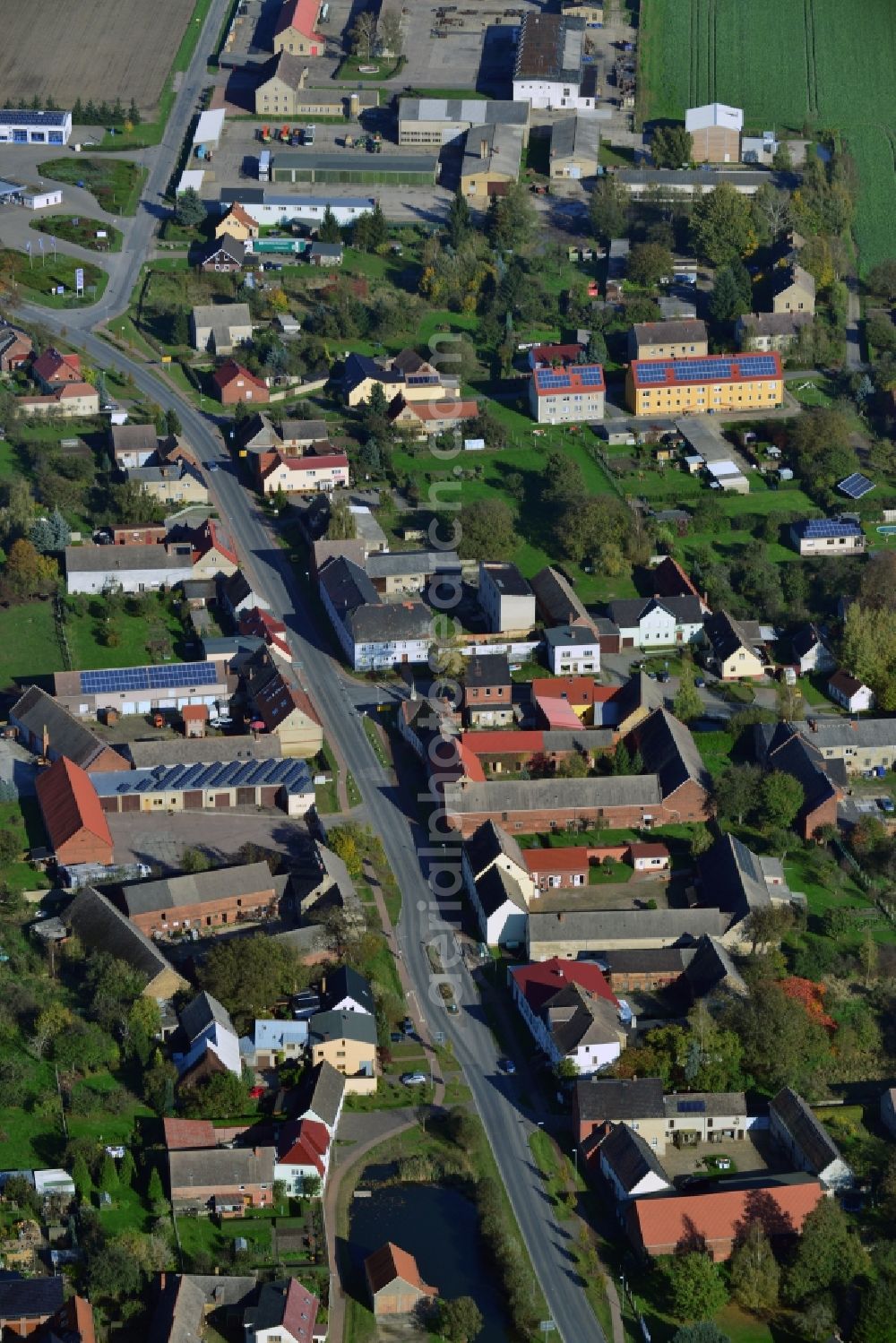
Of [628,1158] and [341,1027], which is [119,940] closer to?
[341,1027]

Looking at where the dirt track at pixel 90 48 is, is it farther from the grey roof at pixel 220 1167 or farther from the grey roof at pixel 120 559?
the grey roof at pixel 220 1167

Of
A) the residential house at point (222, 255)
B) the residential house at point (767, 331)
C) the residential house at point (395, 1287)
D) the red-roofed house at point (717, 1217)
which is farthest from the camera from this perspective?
the residential house at point (222, 255)

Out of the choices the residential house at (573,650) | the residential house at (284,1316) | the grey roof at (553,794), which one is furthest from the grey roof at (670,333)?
the residential house at (284,1316)

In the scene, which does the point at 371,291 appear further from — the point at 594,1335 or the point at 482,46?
the point at 594,1335

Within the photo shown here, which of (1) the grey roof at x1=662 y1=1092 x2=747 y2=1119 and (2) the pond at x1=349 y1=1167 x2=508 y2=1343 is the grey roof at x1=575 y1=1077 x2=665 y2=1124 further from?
(2) the pond at x1=349 y1=1167 x2=508 y2=1343

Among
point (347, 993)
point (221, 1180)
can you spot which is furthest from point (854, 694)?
point (221, 1180)

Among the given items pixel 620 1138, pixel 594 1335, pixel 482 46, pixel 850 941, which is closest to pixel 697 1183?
pixel 620 1138

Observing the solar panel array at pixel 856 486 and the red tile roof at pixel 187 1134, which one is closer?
the red tile roof at pixel 187 1134
